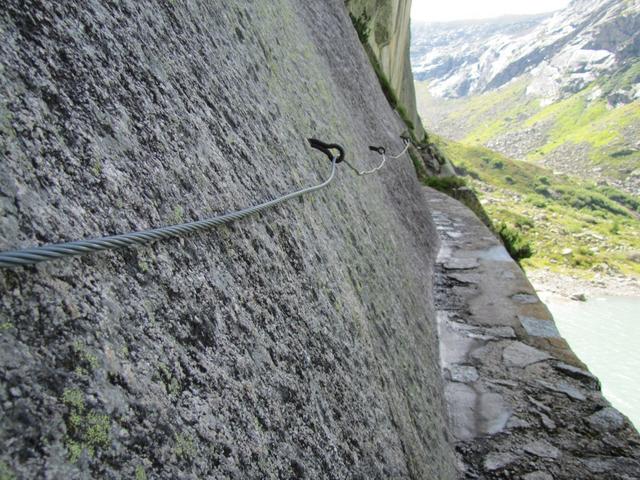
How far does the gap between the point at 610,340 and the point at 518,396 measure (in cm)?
3037

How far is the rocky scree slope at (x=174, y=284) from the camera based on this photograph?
76 cm

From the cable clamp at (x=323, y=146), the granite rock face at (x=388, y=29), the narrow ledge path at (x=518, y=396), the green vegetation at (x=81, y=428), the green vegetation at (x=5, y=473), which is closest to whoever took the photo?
the green vegetation at (x=5, y=473)

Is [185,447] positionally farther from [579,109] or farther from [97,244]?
[579,109]

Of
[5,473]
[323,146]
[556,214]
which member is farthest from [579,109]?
[5,473]

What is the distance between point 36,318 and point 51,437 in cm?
19

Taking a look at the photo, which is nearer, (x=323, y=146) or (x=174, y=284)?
(x=174, y=284)

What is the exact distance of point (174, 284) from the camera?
1.06m

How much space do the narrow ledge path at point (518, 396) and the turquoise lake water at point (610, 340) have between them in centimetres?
1678

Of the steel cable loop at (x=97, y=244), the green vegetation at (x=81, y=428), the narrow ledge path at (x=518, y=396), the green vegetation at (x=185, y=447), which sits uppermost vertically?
the steel cable loop at (x=97, y=244)

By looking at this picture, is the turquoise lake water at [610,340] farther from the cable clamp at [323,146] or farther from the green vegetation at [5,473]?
the green vegetation at [5,473]

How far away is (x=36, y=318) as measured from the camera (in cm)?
74

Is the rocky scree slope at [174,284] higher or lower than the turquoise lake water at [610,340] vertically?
higher

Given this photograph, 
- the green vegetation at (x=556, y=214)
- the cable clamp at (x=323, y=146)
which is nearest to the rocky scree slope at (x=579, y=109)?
the green vegetation at (x=556, y=214)

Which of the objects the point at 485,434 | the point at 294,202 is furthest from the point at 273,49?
the point at 485,434
